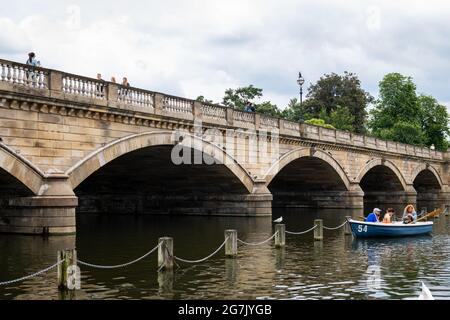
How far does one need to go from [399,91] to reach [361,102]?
34.9ft

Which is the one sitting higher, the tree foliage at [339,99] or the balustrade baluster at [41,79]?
the tree foliage at [339,99]

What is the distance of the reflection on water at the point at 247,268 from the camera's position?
13.0 m

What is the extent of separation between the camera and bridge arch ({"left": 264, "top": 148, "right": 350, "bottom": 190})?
3662cm

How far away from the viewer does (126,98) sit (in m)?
25.3

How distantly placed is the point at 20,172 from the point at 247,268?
898cm

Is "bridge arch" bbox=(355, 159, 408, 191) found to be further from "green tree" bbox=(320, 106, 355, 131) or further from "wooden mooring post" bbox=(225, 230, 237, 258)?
"wooden mooring post" bbox=(225, 230, 237, 258)

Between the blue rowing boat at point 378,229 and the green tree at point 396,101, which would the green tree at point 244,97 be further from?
the blue rowing boat at point 378,229

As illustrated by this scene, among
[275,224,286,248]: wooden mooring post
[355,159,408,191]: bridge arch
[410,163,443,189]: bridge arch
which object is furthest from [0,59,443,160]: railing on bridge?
[410,163,443,189]: bridge arch

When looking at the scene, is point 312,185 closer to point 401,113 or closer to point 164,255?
point 401,113

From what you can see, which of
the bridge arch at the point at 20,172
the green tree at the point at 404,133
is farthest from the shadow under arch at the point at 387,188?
the bridge arch at the point at 20,172

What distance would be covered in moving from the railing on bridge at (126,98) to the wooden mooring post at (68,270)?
9.38 m

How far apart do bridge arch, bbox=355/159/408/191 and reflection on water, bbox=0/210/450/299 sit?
22.6 metres
